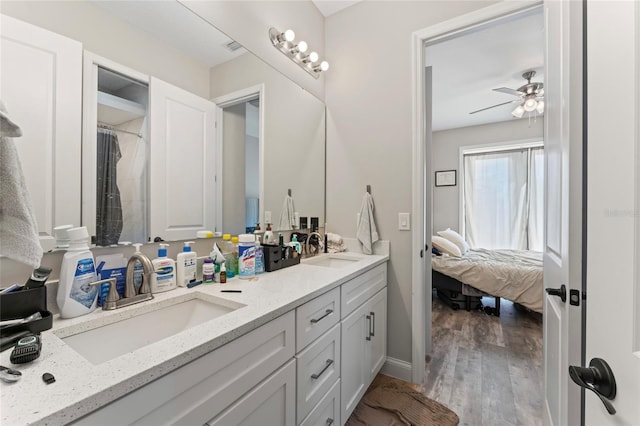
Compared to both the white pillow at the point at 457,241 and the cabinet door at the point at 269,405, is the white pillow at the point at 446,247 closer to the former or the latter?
the white pillow at the point at 457,241

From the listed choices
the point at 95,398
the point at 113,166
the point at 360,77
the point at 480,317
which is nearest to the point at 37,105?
the point at 113,166

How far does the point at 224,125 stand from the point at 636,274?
1548 millimetres

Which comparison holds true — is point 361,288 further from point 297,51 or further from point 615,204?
point 297,51

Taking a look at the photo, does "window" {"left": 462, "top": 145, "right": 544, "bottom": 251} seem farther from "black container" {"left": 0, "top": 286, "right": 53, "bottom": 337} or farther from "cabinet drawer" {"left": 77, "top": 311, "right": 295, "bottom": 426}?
"black container" {"left": 0, "top": 286, "right": 53, "bottom": 337}

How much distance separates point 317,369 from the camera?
114 centimetres

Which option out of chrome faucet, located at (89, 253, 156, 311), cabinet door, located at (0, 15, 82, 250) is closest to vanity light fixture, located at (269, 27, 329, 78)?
cabinet door, located at (0, 15, 82, 250)

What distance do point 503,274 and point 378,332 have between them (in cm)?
200

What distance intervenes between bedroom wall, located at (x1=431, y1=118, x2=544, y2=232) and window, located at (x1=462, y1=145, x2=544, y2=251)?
160 millimetres

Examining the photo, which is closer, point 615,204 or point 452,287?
point 615,204

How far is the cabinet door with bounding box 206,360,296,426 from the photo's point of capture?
29.8 inches

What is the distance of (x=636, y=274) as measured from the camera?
42 centimetres

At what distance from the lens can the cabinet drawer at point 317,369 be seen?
1.03m

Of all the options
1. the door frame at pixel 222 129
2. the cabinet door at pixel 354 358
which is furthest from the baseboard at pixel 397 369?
the door frame at pixel 222 129

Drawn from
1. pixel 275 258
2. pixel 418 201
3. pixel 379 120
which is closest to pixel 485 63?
pixel 379 120
